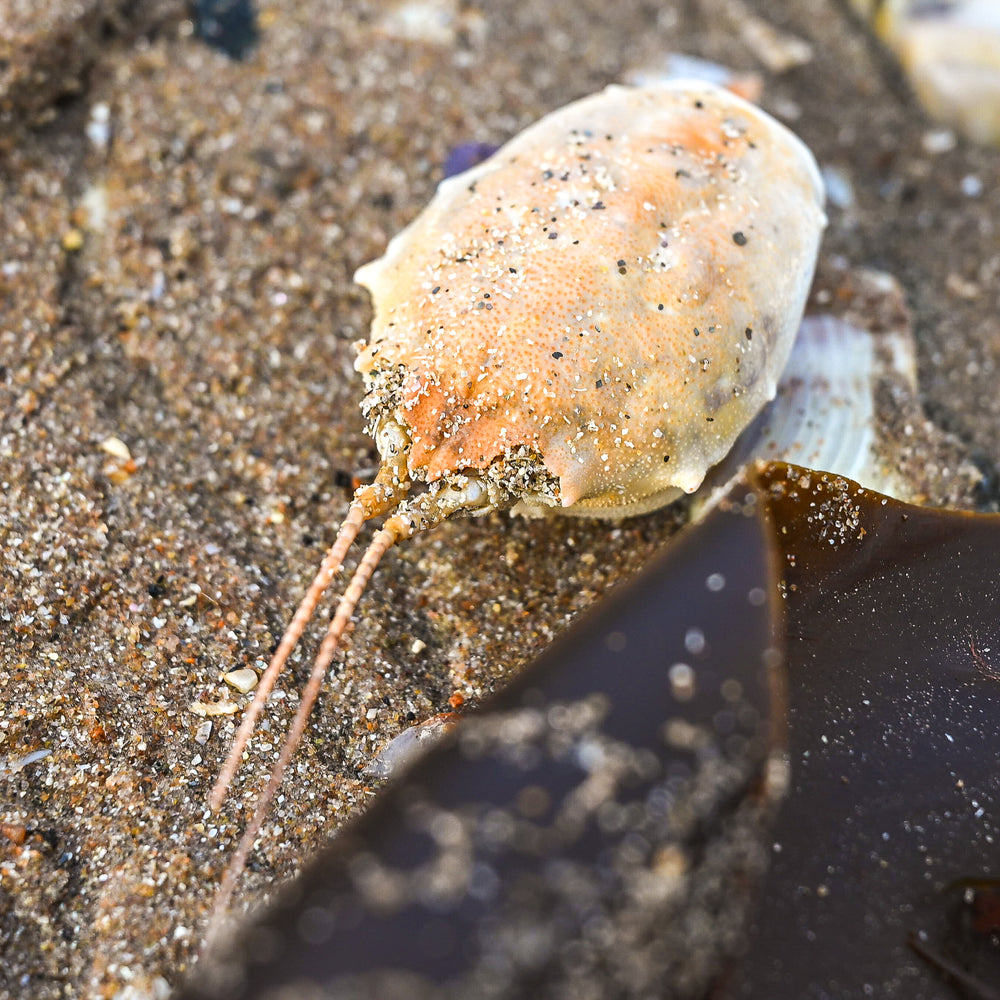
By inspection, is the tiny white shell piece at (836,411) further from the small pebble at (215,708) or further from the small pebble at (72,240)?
the small pebble at (72,240)

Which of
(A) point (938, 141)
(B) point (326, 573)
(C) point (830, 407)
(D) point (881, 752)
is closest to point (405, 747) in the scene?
(B) point (326, 573)

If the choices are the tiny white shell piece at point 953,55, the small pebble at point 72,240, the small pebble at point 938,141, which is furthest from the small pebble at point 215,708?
the tiny white shell piece at point 953,55

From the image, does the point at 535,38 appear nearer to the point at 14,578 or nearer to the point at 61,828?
the point at 14,578

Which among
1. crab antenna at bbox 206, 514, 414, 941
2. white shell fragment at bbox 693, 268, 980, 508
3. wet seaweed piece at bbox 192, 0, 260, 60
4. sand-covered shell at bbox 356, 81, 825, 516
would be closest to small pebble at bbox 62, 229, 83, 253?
wet seaweed piece at bbox 192, 0, 260, 60

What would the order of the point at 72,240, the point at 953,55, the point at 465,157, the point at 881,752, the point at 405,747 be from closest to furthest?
the point at 881,752, the point at 405,747, the point at 72,240, the point at 465,157, the point at 953,55

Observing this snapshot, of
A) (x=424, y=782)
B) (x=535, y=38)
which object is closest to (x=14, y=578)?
(x=424, y=782)

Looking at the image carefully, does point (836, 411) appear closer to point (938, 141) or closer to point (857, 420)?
point (857, 420)
